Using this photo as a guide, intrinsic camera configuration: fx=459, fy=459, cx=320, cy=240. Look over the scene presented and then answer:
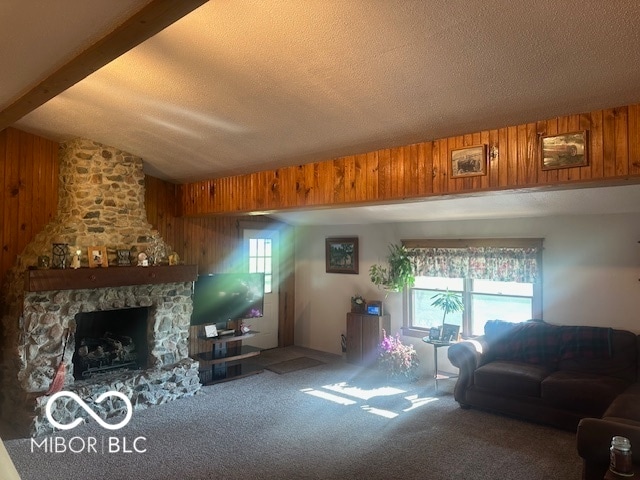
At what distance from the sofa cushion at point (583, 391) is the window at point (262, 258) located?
4.34m

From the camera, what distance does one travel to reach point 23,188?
15.5ft

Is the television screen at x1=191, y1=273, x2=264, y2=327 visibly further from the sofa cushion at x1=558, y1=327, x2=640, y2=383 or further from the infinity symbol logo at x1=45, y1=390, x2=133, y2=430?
the sofa cushion at x1=558, y1=327, x2=640, y2=383

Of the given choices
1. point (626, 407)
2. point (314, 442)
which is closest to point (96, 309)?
point (314, 442)

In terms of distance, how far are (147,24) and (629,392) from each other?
454cm

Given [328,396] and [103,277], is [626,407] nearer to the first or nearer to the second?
[328,396]

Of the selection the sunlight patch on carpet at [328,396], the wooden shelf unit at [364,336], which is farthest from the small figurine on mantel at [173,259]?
the wooden shelf unit at [364,336]

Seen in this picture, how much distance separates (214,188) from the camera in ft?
17.7

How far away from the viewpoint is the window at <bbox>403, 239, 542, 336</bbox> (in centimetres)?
529

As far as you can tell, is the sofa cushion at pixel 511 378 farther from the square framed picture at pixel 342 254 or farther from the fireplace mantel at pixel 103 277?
the fireplace mantel at pixel 103 277

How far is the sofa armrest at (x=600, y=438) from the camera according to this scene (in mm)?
2604

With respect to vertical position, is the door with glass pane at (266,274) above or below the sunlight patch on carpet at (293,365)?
above

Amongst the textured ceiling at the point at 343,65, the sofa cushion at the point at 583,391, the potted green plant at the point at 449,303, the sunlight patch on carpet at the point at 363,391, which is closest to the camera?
the textured ceiling at the point at 343,65

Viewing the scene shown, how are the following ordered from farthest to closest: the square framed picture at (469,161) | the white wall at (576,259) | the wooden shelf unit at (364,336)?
the wooden shelf unit at (364,336)
the white wall at (576,259)
the square framed picture at (469,161)

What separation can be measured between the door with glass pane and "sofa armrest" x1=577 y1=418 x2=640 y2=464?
5125mm
